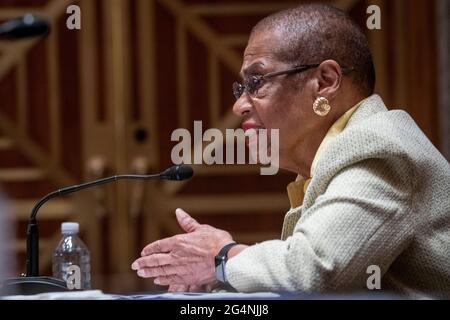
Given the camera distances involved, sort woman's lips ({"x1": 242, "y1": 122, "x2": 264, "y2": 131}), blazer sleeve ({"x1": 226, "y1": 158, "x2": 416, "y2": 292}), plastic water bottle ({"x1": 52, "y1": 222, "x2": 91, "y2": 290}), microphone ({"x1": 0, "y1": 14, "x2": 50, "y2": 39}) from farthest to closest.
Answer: plastic water bottle ({"x1": 52, "y1": 222, "x2": 91, "y2": 290}) → woman's lips ({"x1": 242, "y1": 122, "x2": 264, "y2": 131}) → blazer sleeve ({"x1": 226, "y1": 158, "x2": 416, "y2": 292}) → microphone ({"x1": 0, "y1": 14, "x2": 50, "y2": 39})

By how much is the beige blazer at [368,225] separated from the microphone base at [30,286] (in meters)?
0.36

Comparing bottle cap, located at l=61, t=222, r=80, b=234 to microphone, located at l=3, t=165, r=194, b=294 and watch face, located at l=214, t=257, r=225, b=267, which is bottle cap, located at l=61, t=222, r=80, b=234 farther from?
watch face, located at l=214, t=257, r=225, b=267

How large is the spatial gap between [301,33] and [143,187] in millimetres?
2179

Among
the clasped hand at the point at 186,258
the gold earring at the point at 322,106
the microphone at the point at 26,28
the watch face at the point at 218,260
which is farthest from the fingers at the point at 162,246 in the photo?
the microphone at the point at 26,28

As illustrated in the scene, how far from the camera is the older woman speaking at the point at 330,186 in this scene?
138cm

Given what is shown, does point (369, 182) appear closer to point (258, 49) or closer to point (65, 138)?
point (258, 49)

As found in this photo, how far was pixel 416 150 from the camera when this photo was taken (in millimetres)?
1464

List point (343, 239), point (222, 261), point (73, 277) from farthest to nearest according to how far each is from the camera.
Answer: point (73, 277) → point (222, 261) → point (343, 239)

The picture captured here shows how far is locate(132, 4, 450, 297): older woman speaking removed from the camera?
1375mm

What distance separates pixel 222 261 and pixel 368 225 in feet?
0.89

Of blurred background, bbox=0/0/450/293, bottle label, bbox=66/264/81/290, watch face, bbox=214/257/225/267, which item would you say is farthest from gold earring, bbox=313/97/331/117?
blurred background, bbox=0/0/450/293

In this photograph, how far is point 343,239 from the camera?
1356 mm

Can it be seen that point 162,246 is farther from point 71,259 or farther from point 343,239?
point 71,259

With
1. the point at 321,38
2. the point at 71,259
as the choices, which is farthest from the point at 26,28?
the point at 71,259
